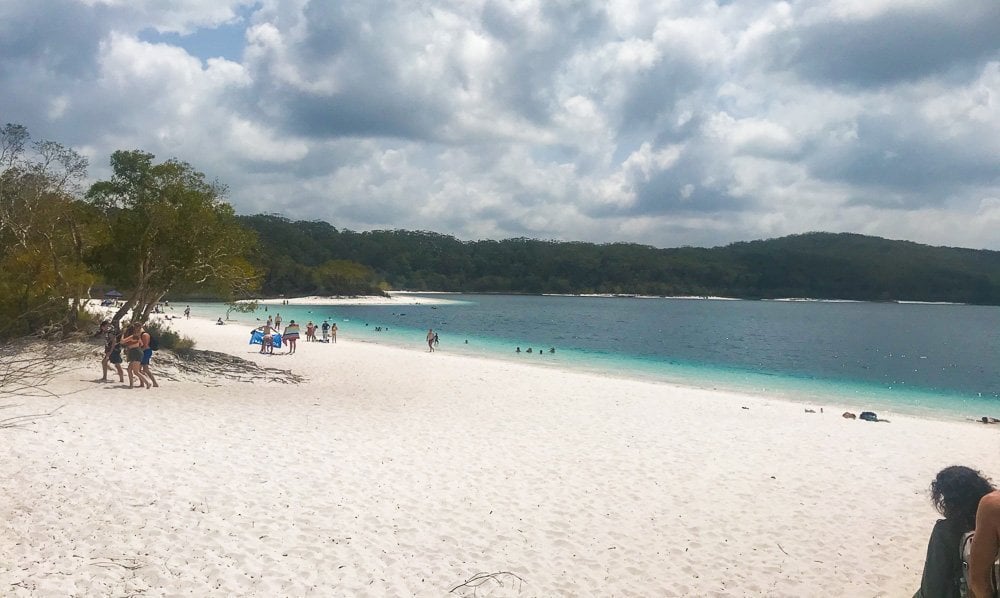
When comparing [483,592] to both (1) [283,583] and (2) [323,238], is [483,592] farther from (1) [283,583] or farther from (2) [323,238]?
(2) [323,238]

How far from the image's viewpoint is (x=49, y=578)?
543 cm

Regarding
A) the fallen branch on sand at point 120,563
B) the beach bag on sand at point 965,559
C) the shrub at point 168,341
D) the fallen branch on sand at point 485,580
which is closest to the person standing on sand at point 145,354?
the shrub at point 168,341

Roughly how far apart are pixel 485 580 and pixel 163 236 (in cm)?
1752

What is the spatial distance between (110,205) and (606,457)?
62.7 ft

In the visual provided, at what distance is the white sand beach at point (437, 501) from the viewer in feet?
20.1

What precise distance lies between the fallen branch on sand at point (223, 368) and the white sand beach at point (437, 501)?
2.88m

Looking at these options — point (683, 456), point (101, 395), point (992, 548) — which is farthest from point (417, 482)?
point (101, 395)

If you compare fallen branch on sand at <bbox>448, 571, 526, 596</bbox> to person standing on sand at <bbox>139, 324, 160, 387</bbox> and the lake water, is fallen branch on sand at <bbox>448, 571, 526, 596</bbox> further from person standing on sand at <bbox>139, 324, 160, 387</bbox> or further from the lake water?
the lake water

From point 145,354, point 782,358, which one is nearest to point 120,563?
point 145,354

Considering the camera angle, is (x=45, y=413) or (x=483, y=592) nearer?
(x=483, y=592)

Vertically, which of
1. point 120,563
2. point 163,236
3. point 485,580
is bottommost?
point 485,580

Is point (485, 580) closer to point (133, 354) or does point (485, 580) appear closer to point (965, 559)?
point (965, 559)

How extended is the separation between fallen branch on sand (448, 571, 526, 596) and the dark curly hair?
3738 mm

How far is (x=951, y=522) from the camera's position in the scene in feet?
13.3
